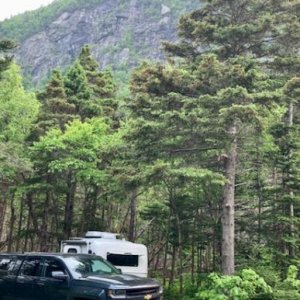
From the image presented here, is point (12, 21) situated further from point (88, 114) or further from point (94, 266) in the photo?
point (94, 266)

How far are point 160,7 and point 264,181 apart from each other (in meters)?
108

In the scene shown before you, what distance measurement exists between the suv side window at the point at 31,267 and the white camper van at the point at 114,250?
14.0ft

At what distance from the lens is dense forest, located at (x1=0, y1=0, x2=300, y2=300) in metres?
13.8

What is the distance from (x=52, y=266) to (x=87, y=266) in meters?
0.73

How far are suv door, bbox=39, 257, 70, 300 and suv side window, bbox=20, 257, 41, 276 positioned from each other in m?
0.20

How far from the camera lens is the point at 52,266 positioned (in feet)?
31.7

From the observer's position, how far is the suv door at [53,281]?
9.11 meters

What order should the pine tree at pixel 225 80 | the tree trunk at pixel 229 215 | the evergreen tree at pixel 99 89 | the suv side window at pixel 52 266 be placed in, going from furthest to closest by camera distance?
the evergreen tree at pixel 99 89 < the tree trunk at pixel 229 215 < the pine tree at pixel 225 80 < the suv side window at pixel 52 266

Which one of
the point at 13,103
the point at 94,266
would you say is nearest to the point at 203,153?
the point at 94,266

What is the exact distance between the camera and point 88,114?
Answer: 24250 millimetres

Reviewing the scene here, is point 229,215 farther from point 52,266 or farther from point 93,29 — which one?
point 93,29

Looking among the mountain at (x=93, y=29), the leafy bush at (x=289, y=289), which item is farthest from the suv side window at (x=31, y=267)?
the mountain at (x=93, y=29)

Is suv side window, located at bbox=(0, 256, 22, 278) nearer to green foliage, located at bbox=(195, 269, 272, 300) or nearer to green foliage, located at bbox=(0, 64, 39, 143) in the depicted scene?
green foliage, located at bbox=(195, 269, 272, 300)

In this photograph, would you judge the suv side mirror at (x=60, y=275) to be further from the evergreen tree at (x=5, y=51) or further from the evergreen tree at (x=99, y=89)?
the evergreen tree at (x=99, y=89)
